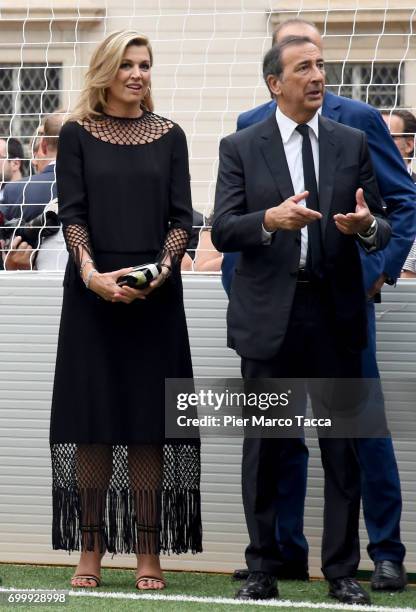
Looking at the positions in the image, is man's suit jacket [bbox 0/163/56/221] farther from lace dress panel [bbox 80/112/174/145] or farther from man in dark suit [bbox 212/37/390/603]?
man in dark suit [bbox 212/37/390/603]

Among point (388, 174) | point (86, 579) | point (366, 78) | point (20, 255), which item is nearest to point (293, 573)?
point (86, 579)

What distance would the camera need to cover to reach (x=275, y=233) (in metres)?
5.77

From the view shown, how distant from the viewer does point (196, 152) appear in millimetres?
7914

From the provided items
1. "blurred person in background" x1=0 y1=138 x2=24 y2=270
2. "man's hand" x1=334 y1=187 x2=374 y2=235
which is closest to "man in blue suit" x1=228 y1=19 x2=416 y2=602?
"man's hand" x1=334 y1=187 x2=374 y2=235

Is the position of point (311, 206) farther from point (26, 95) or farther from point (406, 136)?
point (26, 95)

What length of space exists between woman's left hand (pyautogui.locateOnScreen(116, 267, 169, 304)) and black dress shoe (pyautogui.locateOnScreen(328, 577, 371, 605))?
121cm

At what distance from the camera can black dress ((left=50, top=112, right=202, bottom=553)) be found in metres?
6.13

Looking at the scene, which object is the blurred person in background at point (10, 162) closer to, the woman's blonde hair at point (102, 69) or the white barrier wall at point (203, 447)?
the white barrier wall at point (203, 447)

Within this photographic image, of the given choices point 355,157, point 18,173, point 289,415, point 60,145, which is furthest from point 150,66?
point 18,173

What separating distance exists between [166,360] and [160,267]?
37cm

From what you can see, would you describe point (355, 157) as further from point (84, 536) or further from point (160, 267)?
point (84, 536)

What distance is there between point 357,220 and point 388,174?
0.80 meters

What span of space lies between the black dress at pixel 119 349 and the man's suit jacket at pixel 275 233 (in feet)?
1.07

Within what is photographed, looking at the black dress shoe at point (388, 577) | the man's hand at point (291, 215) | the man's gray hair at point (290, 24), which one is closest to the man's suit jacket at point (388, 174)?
the man's gray hair at point (290, 24)
